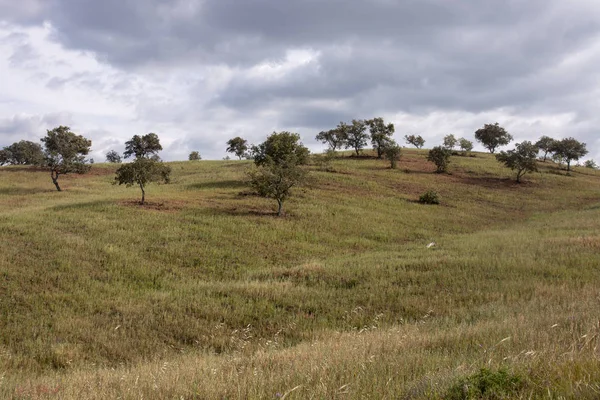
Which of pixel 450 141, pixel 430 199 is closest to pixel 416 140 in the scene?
pixel 450 141

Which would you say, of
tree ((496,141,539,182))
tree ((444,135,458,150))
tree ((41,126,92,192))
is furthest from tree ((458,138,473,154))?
tree ((41,126,92,192))

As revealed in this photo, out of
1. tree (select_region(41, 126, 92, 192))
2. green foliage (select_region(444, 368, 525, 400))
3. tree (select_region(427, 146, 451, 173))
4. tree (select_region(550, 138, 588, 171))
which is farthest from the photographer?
tree (select_region(550, 138, 588, 171))

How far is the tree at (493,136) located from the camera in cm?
10125

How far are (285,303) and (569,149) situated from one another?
286ft

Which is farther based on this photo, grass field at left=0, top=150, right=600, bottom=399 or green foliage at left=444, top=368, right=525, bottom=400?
grass field at left=0, top=150, right=600, bottom=399

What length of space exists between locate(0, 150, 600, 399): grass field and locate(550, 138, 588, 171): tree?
5221cm

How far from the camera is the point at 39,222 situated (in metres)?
24.2

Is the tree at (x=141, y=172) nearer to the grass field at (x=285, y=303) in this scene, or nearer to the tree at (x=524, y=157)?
the grass field at (x=285, y=303)

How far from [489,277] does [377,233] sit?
572 inches

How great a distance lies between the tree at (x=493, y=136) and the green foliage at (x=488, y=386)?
109 metres

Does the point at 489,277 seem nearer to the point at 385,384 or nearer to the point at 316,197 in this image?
the point at 385,384

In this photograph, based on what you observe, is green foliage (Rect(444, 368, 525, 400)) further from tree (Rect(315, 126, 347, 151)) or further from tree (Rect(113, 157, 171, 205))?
tree (Rect(315, 126, 347, 151))

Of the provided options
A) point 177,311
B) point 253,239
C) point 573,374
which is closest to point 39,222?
point 253,239

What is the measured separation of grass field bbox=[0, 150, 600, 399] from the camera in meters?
5.09
